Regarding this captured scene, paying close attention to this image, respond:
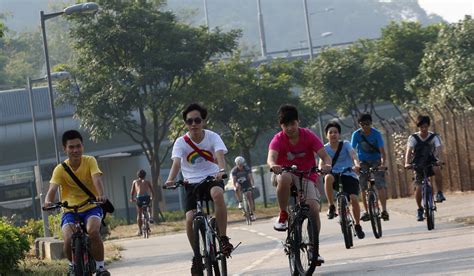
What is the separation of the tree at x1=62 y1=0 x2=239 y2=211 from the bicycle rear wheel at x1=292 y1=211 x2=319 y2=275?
31097 mm

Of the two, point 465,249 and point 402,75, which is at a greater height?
point 402,75

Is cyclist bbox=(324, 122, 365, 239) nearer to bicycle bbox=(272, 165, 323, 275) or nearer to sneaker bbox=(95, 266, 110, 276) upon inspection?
bicycle bbox=(272, 165, 323, 275)

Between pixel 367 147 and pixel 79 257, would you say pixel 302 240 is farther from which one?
pixel 367 147

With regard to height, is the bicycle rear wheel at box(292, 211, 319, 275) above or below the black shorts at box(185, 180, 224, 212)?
below

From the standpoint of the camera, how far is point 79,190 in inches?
538

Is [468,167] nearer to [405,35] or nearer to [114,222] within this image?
[114,222]

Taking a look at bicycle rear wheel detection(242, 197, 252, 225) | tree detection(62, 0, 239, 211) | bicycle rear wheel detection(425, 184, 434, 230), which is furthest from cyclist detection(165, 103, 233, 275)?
tree detection(62, 0, 239, 211)

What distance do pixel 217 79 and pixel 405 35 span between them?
1268 cm

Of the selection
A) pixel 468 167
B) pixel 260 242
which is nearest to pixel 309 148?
pixel 260 242

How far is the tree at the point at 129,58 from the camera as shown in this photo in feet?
146

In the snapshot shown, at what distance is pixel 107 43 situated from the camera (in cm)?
4456

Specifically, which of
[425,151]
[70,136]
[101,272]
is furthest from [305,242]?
[425,151]

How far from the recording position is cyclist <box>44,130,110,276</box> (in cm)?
1348

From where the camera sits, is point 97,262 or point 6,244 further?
point 6,244
